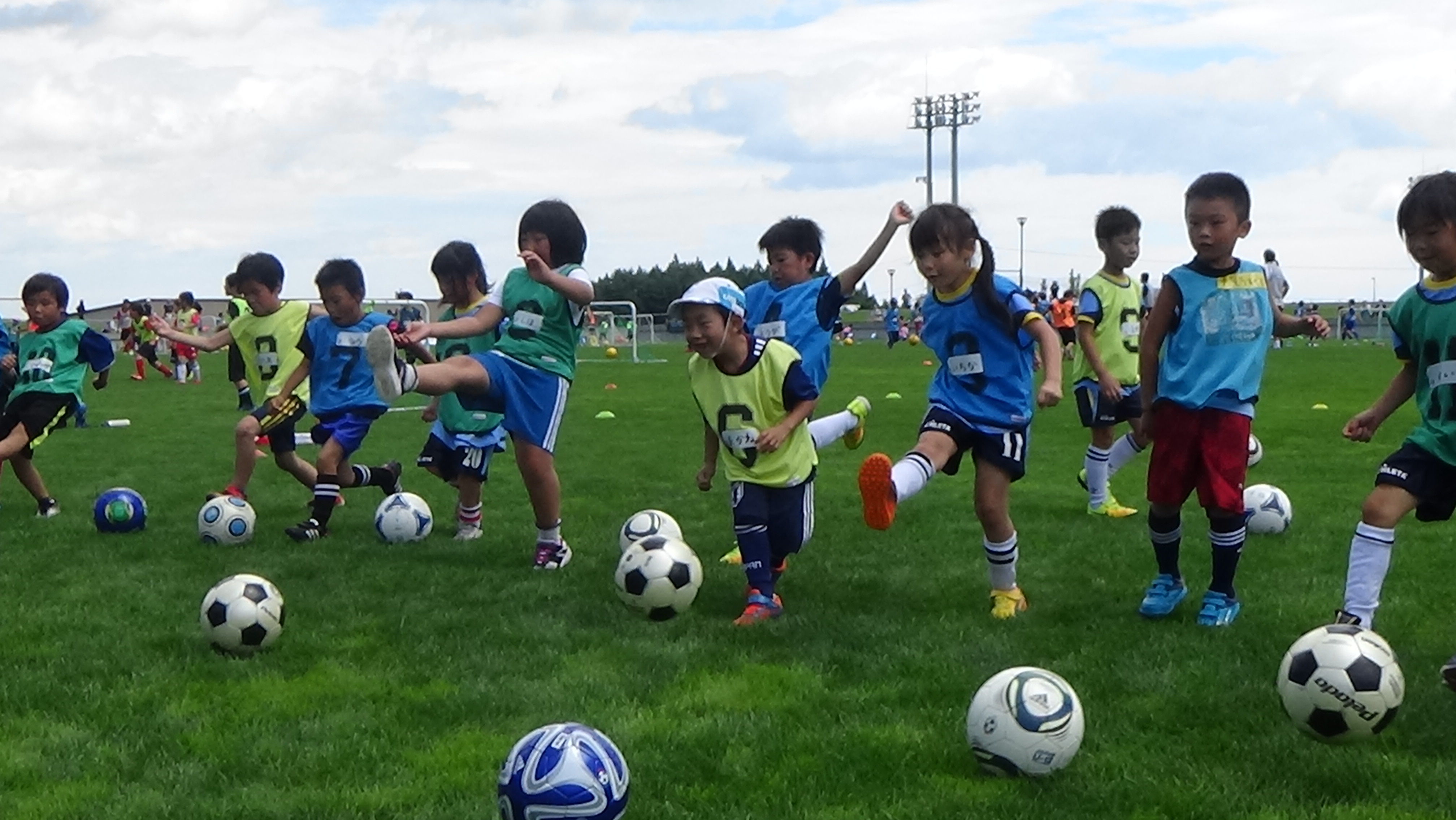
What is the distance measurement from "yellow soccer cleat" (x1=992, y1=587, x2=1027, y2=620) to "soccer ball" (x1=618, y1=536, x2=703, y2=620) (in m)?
1.42

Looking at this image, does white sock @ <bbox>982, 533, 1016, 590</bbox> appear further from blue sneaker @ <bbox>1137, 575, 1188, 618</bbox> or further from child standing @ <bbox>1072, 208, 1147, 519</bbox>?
child standing @ <bbox>1072, 208, 1147, 519</bbox>

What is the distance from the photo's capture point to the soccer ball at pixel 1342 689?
4297 mm

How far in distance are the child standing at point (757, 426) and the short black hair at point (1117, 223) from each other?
3329 mm

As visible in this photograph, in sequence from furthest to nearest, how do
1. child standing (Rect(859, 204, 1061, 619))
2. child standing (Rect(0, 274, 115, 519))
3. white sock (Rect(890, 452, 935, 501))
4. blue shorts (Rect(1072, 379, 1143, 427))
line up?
child standing (Rect(0, 274, 115, 519)), blue shorts (Rect(1072, 379, 1143, 427)), child standing (Rect(859, 204, 1061, 619)), white sock (Rect(890, 452, 935, 501))

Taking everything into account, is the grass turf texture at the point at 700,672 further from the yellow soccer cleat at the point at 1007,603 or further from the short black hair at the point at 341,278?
the short black hair at the point at 341,278

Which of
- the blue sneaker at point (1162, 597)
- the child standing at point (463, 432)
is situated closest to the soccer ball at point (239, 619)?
the child standing at point (463, 432)

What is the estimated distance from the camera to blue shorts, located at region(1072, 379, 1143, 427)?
9102 mm

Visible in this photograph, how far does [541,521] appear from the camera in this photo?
7742 mm

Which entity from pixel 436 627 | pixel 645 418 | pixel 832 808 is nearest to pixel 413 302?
pixel 645 418

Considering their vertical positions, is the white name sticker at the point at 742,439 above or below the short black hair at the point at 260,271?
below

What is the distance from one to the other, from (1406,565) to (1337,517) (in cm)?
181

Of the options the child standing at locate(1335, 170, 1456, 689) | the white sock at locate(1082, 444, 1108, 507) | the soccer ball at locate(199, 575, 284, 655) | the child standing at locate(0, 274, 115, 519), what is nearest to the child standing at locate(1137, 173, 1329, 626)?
the child standing at locate(1335, 170, 1456, 689)

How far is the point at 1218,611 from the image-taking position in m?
6.05

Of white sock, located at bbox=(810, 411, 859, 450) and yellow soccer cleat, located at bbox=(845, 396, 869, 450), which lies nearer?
white sock, located at bbox=(810, 411, 859, 450)
